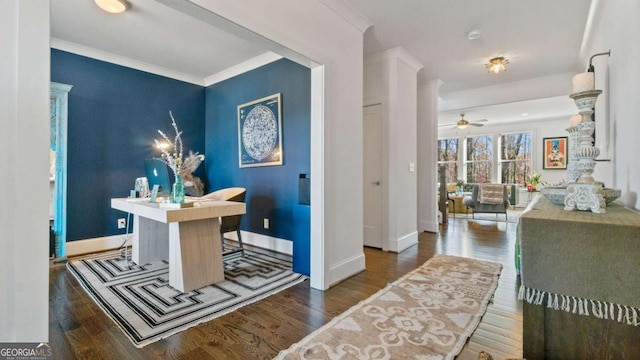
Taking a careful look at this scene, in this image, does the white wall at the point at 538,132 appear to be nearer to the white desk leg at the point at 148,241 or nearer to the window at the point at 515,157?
the window at the point at 515,157

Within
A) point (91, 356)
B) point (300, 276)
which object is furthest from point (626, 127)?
point (91, 356)

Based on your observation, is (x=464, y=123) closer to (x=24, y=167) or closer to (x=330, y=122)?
(x=330, y=122)

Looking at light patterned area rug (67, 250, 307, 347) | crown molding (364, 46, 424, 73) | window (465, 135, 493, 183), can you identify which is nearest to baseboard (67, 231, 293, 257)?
light patterned area rug (67, 250, 307, 347)

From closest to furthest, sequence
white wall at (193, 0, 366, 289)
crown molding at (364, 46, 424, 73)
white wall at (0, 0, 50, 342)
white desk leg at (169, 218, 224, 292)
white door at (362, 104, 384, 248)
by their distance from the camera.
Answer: white wall at (0, 0, 50, 342) < white wall at (193, 0, 366, 289) < white desk leg at (169, 218, 224, 292) < crown molding at (364, 46, 424, 73) < white door at (362, 104, 384, 248)

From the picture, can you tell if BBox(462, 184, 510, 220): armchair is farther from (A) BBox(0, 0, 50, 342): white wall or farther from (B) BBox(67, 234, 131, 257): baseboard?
(A) BBox(0, 0, 50, 342): white wall

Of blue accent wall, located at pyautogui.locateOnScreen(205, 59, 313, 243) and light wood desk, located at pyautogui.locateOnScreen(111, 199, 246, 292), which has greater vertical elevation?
blue accent wall, located at pyautogui.locateOnScreen(205, 59, 313, 243)

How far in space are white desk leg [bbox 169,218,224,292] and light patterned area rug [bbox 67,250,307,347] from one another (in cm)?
8

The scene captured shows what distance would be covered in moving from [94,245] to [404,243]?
402 cm

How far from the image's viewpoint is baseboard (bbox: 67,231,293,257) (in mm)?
3354

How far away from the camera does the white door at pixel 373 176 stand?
12.4ft

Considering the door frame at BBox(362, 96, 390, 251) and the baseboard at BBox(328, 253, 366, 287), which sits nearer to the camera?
the baseboard at BBox(328, 253, 366, 287)

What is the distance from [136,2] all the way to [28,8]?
1.84 meters

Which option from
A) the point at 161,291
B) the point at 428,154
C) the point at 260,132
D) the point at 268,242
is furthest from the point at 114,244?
the point at 428,154

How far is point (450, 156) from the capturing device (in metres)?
9.75
